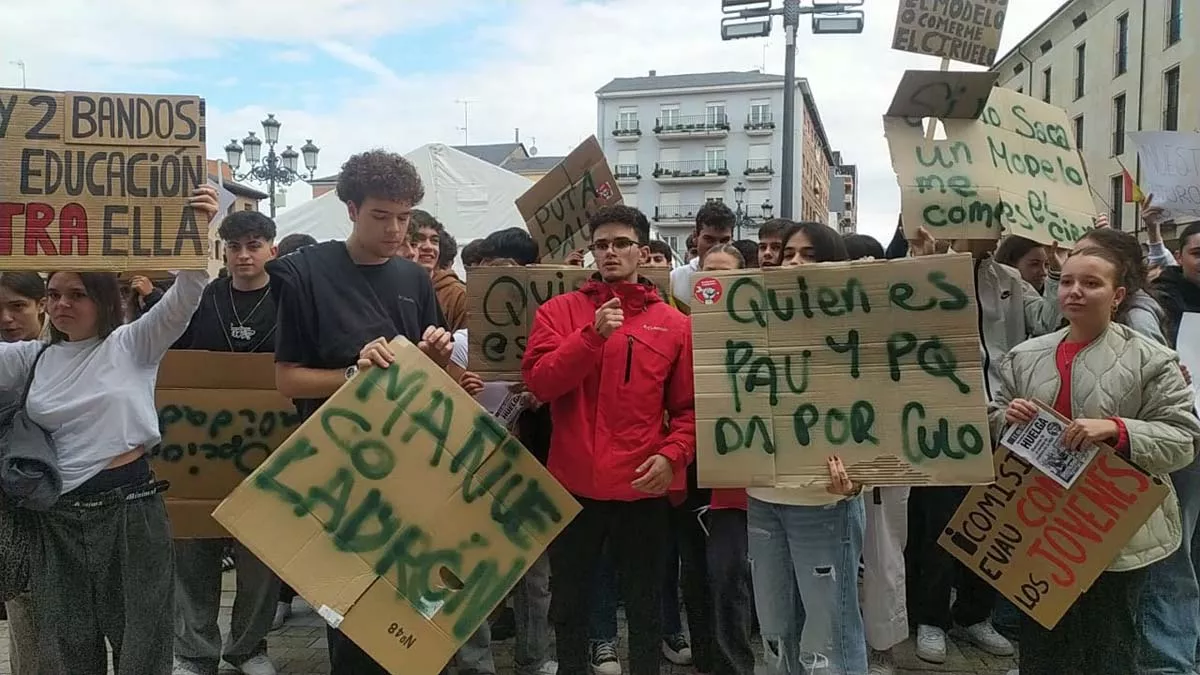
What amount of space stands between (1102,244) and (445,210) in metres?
6.99

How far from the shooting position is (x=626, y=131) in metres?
71.9

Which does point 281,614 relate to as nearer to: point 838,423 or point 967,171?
point 838,423

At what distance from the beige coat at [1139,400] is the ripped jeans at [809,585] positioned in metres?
0.79

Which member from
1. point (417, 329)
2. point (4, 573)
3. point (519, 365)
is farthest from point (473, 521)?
point (4, 573)

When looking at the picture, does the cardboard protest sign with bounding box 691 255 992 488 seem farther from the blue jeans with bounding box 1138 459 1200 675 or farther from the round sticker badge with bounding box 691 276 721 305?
the blue jeans with bounding box 1138 459 1200 675

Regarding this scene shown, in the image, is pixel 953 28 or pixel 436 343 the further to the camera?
pixel 953 28

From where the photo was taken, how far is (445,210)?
29.9 feet

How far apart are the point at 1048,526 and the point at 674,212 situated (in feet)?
223

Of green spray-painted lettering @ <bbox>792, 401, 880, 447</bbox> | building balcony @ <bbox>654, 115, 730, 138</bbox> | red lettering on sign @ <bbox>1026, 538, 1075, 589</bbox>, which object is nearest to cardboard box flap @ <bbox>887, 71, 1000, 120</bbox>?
green spray-painted lettering @ <bbox>792, 401, 880, 447</bbox>

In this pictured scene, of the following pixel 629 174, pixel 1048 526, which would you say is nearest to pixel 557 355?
pixel 1048 526

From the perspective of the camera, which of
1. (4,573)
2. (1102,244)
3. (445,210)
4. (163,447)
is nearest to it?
(4,573)

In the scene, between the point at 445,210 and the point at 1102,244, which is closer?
the point at 1102,244

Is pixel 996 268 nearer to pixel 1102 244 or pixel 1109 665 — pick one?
pixel 1102 244

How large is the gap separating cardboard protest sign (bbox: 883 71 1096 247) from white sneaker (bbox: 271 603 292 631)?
4.15 m
